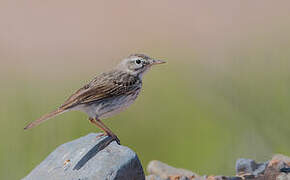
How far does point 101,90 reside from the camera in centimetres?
925

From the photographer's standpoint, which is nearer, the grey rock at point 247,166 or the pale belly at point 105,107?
the pale belly at point 105,107

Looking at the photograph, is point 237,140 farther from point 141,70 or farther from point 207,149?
point 141,70

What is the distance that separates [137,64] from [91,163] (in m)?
1.90

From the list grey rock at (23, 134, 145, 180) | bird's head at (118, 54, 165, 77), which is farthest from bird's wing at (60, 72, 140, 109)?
grey rock at (23, 134, 145, 180)

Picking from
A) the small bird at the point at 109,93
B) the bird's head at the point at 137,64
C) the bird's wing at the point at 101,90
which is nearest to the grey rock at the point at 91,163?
the small bird at the point at 109,93

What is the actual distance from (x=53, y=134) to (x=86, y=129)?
0.64 m

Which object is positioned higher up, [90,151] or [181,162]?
[90,151]

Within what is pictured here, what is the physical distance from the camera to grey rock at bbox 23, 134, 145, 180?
862 cm

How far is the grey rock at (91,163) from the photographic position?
8.62m

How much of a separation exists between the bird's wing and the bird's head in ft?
0.71

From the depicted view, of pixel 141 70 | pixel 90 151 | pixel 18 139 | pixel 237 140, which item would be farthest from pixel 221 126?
pixel 18 139

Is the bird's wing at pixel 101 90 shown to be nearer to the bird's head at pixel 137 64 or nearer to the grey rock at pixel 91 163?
the bird's head at pixel 137 64

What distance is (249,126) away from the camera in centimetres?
1102

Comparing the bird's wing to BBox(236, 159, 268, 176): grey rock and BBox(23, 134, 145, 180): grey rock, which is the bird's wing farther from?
BBox(236, 159, 268, 176): grey rock
